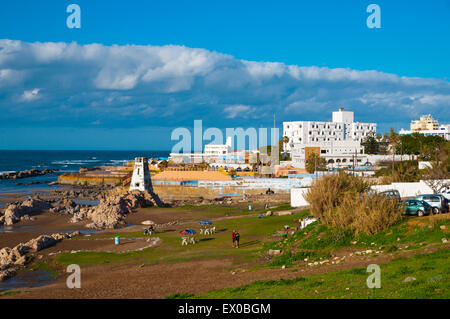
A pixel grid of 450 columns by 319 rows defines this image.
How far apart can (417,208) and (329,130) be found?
10805 cm

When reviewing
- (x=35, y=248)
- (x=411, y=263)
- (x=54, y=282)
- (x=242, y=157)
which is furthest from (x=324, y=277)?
(x=242, y=157)

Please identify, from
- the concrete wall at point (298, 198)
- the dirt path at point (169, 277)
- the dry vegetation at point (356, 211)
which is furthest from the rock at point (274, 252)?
the concrete wall at point (298, 198)

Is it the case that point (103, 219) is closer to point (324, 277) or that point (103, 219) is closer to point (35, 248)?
point (35, 248)

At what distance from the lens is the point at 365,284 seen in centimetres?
1273

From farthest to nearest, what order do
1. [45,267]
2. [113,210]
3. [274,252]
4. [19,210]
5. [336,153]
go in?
[336,153], [19,210], [113,210], [45,267], [274,252]

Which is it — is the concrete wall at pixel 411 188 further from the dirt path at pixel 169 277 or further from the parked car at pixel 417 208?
the dirt path at pixel 169 277

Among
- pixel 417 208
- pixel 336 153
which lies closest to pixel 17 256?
pixel 417 208

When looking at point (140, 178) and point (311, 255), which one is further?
point (140, 178)

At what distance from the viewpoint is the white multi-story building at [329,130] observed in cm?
12488

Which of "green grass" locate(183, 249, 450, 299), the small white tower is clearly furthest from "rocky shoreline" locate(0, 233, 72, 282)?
the small white tower

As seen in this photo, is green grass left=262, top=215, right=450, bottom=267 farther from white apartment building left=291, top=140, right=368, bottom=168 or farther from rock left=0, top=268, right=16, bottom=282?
white apartment building left=291, top=140, right=368, bottom=168

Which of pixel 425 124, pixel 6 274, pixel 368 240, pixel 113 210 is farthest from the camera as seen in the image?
pixel 425 124

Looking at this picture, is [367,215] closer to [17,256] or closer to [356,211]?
[356,211]
